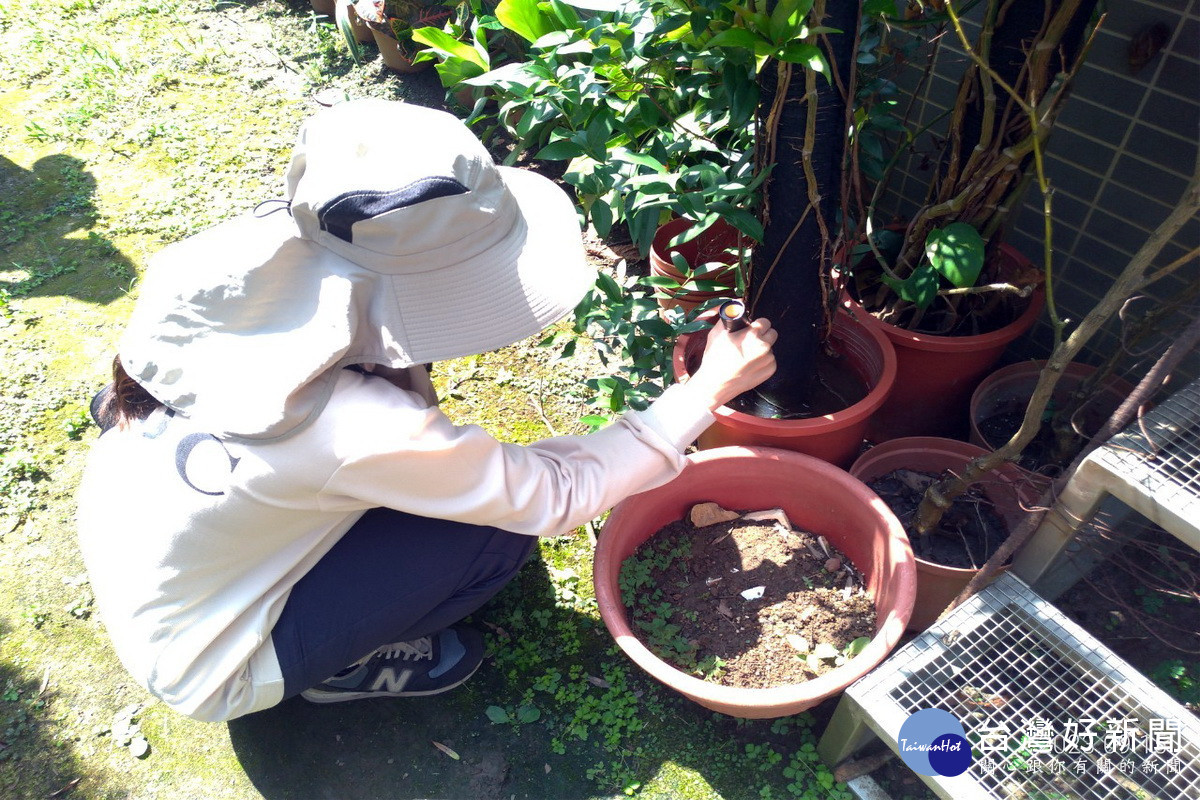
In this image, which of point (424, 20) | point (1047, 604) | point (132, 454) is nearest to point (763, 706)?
point (1047, 604)

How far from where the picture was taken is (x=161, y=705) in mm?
1894

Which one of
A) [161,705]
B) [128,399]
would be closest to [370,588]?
[128,399]

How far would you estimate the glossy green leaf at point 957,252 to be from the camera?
1769 mm

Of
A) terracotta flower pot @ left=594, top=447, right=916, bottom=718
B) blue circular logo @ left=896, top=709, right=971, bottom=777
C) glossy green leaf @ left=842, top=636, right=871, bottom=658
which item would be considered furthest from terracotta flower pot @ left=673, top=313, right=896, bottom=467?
blue circular logo @ left=896, top=709, right=971, bottom=777

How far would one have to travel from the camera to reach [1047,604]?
1526 millimetres

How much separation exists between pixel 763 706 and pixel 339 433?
35.8 inches

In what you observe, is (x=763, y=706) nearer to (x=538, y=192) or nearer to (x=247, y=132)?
(x=538, y=192)

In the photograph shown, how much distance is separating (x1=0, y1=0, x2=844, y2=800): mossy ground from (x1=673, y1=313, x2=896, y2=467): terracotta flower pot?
21.0 inches

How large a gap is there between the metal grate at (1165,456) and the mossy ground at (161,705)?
83 centimetres

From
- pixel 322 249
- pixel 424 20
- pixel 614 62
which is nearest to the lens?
pixel 322 249

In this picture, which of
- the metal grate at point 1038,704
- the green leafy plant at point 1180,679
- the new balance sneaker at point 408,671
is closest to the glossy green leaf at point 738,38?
the metal grate at point 1038,704

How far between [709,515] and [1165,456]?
0.91 meters

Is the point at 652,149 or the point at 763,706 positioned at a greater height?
the point at 652,149

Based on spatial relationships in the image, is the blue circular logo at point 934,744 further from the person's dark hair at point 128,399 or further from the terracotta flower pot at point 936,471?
the person's dark hair at point 128,399
